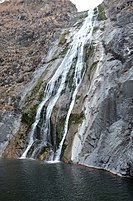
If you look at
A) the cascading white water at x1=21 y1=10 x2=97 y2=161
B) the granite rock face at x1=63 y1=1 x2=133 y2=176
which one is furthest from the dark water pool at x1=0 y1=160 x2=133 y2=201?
the cascading white water at x1=21 y1=10 x2=97 y2=161

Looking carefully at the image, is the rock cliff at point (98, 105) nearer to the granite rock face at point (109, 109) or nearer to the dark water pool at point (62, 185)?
the granite rock face at point (109, 109)

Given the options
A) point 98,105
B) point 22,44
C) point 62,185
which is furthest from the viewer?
point 22,44

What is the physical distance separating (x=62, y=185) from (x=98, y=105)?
1600 cm

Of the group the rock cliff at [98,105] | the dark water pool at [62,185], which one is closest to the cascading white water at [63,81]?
the rock cliff at [98,105]

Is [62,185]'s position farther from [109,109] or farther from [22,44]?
[22,44]

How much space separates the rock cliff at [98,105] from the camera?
1624 inches

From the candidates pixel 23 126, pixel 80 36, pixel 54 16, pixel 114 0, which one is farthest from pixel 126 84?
pixel 54 16

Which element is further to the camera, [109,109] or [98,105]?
[98,105]

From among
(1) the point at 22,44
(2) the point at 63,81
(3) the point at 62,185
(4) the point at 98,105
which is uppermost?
(1) the point at 22,44

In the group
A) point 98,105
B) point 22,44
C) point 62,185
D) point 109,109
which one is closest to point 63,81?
point 98,105

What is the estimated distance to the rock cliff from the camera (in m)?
41.2

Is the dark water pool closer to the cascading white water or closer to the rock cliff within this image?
the rock cliff

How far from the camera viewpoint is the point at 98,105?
46812 mm

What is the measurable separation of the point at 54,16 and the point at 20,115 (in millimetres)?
42052
